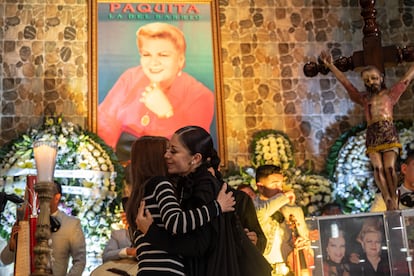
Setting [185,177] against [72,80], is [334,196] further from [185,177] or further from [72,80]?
[185,177]

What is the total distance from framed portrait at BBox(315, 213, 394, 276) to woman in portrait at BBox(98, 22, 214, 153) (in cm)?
303

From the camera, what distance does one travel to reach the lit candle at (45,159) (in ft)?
9.52

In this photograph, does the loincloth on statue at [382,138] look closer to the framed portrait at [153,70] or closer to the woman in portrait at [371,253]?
the woman in portrait at [371,253]

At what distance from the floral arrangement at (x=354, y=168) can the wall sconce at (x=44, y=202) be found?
4.02m

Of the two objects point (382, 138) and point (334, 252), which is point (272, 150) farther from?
point (334, 252)

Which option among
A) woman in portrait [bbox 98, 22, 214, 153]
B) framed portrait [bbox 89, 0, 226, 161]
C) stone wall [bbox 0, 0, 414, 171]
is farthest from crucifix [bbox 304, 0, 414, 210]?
woman in portrait [bbox 98, 22, 214, 153]

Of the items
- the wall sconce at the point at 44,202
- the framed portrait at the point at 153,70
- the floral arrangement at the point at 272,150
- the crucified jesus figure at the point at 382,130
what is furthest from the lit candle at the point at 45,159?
the floral arrangement at the point at 272,150

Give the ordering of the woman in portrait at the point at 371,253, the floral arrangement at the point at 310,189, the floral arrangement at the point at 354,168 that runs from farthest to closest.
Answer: the floral arrangement at the point at 354,168, the floral arrangement at the point at 310,189, the woman in portrait at the point at 371,253

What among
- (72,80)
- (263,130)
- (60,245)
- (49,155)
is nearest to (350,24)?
(263,130)

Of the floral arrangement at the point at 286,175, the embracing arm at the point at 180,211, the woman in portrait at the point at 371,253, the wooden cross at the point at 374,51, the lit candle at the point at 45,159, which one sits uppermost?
the wooden cross at the point at 374,51

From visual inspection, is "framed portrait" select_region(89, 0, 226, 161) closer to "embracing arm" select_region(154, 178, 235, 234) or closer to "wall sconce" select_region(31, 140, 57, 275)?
"wall sconce" select_region(31, 140, 57, 275)

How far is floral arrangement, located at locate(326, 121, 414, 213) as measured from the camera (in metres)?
6.32

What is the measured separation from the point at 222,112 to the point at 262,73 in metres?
0.67

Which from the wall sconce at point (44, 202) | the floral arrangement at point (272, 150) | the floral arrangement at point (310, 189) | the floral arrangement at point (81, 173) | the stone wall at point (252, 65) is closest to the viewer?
the wall sconce at point (44, 202)
